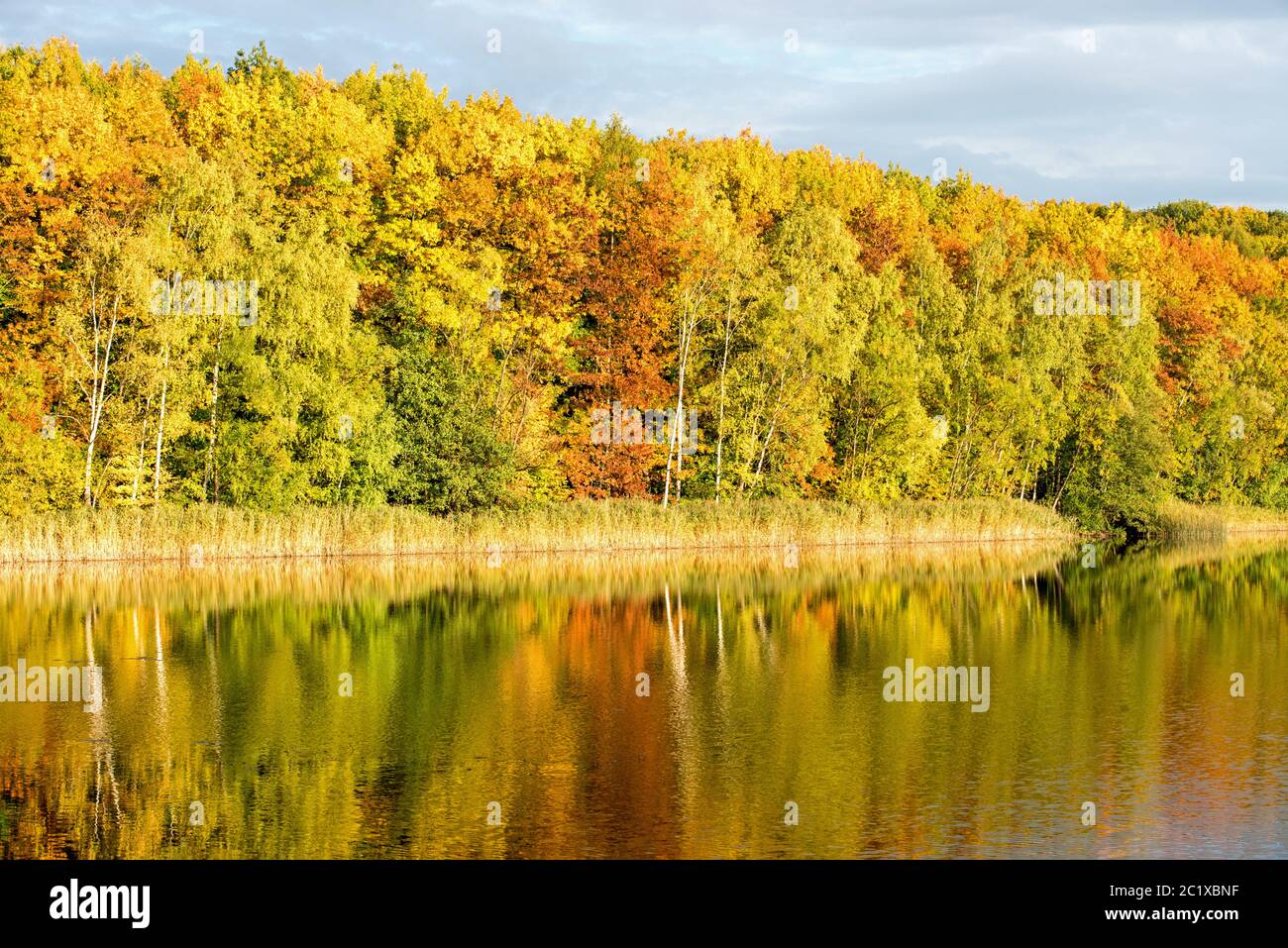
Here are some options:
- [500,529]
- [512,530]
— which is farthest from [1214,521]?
[500,529]

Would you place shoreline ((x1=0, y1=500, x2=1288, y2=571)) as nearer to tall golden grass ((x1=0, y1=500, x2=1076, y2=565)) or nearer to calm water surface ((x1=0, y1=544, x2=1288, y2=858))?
tall golden grass ((x1=0, y1=500, x2=1076, y2=565))

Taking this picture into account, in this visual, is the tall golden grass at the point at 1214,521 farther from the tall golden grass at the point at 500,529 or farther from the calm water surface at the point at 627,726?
the calm water surface at the point at 627,726

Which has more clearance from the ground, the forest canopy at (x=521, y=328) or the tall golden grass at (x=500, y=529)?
the forest canopy at (x=521, y=328)

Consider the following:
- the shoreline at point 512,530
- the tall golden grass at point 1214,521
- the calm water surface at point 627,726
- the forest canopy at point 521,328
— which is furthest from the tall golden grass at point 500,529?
the tall golden grass at point 1214,521

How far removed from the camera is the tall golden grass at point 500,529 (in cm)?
4666

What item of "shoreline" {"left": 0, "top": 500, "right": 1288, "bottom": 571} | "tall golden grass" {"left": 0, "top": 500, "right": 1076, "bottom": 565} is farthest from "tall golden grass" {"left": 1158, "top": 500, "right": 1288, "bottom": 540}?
"tall golden grass" {"left": 0, "top": 500, "right": 1076, "bottom": 565}

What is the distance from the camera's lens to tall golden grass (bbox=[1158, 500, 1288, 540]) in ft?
251

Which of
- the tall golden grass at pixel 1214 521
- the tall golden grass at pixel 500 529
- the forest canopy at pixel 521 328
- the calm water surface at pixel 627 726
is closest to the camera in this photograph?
the calm water surface at pixel 627 726

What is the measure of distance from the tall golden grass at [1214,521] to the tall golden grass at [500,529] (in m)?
9.68

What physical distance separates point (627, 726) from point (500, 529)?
32.6 metres

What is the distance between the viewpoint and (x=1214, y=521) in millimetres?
78562

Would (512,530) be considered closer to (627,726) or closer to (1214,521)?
(627,726)
